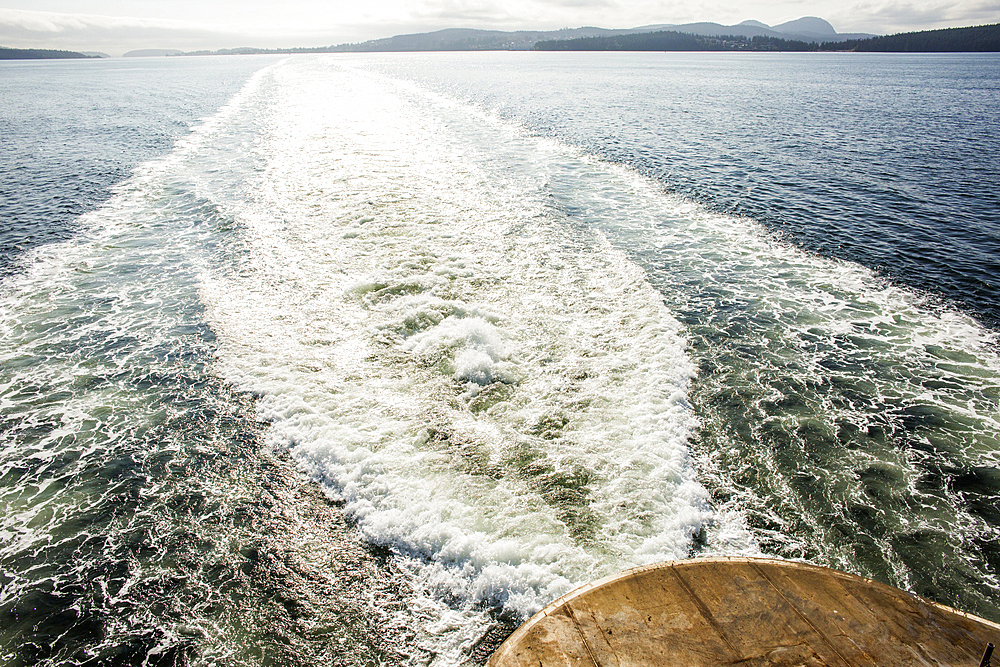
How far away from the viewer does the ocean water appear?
562 cm

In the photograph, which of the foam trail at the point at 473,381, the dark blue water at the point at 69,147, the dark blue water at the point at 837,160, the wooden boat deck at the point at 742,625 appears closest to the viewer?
the wooden boat deck at the point at 742,625

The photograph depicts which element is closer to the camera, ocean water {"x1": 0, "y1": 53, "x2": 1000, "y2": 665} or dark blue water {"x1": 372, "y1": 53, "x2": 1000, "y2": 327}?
ocean water {"x1": 0, "y1": 53, "x2": 1000, "y2": 665}

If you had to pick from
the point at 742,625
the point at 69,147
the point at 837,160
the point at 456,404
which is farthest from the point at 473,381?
the point at 69,147

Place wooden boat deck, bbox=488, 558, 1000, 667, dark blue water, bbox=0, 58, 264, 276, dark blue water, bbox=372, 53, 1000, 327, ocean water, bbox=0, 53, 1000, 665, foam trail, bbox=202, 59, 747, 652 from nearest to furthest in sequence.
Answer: wooden boat deck, bbox=488, 558, 1000, 667, ocean water, bbox=0, 53, 1000, 665, foam trail, bbox=202, 59, 747, 652, dark blue water, bbox=372, 53, 1000, 327, dark blue water, bbox=0, 58, 264, 276

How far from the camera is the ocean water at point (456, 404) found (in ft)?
18.4

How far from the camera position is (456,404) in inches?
326

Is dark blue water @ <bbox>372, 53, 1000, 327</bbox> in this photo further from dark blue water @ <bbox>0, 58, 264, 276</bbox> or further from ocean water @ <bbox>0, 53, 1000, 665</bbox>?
dark blue water @ <bbox>0, 58, 264, 276</bbox>

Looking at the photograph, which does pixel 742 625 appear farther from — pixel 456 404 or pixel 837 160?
pixel 837 160

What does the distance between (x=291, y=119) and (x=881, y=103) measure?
55030 mm

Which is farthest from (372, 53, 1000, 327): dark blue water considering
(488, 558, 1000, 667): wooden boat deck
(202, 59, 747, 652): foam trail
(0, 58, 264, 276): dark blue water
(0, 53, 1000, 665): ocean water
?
(0, 58, 264, 276): dark blue water

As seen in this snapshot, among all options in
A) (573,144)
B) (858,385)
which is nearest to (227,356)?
(858,385)

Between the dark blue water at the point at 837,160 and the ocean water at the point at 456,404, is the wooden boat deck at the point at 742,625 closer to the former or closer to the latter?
the ocean water at the point at 456,404

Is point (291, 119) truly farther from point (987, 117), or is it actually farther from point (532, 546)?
point (987, 117)

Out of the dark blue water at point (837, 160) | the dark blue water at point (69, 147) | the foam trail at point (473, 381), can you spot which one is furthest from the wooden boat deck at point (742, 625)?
the dark blue water at point (69, 147)
